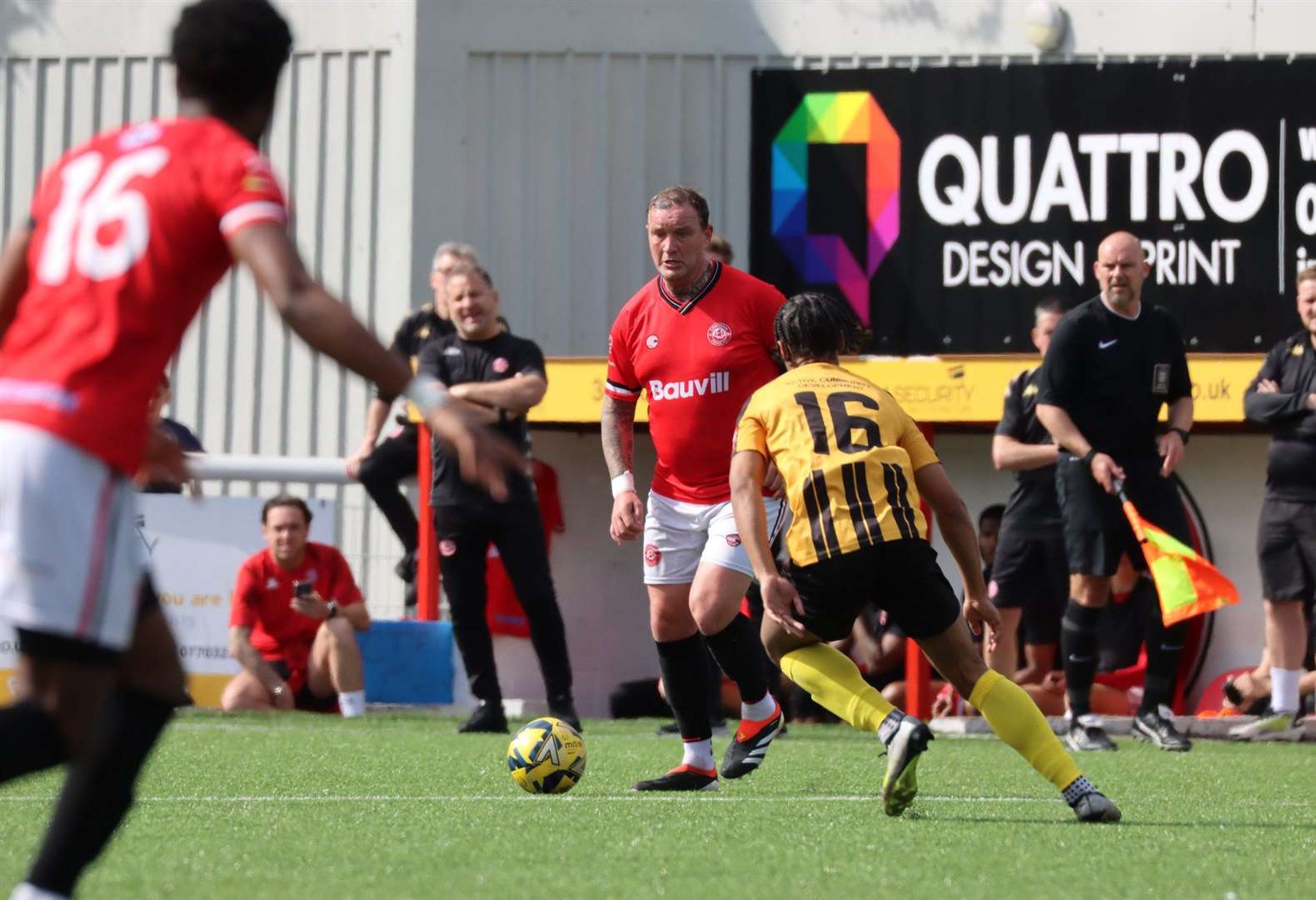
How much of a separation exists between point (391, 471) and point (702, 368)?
19.8 feet

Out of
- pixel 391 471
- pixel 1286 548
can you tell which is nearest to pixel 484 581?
pixel 391 471

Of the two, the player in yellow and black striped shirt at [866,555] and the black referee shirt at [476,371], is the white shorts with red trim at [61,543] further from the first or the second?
the black referee shirt at [476,371]

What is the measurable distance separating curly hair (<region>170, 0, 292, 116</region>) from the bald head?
20.4ft

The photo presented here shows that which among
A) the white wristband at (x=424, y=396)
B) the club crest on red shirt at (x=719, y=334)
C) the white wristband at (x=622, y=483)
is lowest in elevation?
the white wristband at (x=622, y=483)

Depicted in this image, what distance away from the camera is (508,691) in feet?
42.3

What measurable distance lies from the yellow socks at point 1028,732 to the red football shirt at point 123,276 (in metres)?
2.97

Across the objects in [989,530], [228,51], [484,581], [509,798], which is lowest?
[509,798]

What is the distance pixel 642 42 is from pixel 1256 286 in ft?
16.7

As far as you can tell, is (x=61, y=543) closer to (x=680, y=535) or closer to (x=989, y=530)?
(x=680, y=535)

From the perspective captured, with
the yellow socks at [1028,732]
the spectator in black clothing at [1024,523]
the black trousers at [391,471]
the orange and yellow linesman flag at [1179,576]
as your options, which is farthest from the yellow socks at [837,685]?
the black trousers at [391,471]

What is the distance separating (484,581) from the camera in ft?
33.7

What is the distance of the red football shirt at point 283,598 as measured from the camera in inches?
453

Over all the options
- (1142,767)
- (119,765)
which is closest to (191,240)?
(119,765)

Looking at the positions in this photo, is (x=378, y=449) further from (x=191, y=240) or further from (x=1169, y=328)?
(x=191, y=240)
